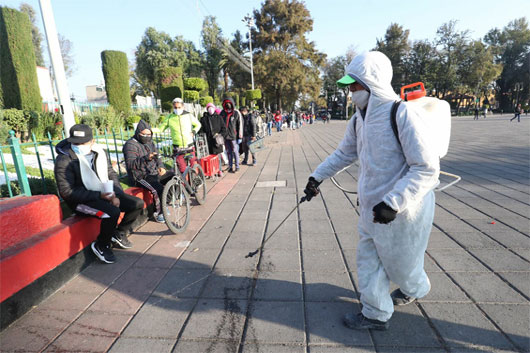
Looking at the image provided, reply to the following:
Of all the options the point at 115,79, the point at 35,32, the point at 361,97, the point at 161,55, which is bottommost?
the point at 361,97

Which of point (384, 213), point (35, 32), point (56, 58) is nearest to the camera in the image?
point (384, 213)

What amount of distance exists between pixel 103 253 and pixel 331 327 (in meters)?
2.39

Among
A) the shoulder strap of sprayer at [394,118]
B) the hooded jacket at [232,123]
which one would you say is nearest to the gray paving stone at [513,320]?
the shoulder strap of sprayer at [394,118]

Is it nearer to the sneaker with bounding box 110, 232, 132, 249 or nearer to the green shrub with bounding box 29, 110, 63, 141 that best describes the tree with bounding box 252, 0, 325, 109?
the green shrub with bounding box 29, 110, 63, 141

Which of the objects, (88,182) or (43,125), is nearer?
(88,182)

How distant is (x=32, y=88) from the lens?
504 inches

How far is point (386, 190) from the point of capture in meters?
1.90

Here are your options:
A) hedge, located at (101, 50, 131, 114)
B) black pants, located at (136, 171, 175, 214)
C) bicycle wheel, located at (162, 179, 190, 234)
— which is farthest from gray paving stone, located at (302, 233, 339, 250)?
hedge, located at (101, 50, 131, 114)

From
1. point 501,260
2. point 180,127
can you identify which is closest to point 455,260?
point 501,260

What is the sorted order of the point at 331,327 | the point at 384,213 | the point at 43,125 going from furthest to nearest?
the point at 43,125
the point at 331,327
the point at 384,213

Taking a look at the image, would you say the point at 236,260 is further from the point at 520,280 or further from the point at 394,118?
the point at 520,280

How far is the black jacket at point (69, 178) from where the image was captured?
302cm

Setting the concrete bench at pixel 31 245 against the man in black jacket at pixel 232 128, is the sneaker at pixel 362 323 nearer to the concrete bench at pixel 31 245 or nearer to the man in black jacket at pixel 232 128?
the concrete bench at pixel 31 245

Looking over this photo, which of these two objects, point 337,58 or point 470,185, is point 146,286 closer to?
point 470,185
